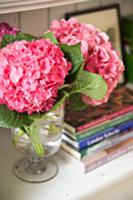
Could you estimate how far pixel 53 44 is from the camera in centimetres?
71

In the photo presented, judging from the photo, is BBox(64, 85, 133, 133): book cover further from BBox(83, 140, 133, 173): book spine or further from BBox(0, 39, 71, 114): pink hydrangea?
BBox(0, 39, 71, 114): pink hydrangea

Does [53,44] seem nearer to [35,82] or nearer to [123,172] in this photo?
[35,82]

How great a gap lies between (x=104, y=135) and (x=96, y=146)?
36mm

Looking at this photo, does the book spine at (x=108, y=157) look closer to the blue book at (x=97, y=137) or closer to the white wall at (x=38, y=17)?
the blue book at (x=97, y=137)

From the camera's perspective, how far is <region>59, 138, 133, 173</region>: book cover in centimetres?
94

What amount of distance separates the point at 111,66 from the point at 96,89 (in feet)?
0.25

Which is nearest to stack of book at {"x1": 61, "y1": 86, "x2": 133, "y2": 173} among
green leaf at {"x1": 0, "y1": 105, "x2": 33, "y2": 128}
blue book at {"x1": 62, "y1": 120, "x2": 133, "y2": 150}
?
blue book at {"x1": 62, "y1": 120, "x2": 133, "y2": 150}

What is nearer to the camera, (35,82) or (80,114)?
(35,82)

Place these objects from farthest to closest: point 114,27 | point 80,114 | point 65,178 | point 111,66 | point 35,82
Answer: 1. point 114,27
2. point 80,114
3. point 65,178
4. point 111,66
5. point 35,82

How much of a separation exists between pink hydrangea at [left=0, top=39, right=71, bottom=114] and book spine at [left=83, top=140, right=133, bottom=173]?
29 centimetres

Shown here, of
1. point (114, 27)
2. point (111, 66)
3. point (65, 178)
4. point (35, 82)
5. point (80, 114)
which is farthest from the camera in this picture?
point (114, 27)

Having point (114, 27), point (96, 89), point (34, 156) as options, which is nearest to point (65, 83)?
point (96, 89)

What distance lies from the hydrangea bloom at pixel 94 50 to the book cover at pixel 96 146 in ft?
0.61

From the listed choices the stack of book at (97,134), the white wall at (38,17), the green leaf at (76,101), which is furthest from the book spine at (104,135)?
the white wall at (38,17)
